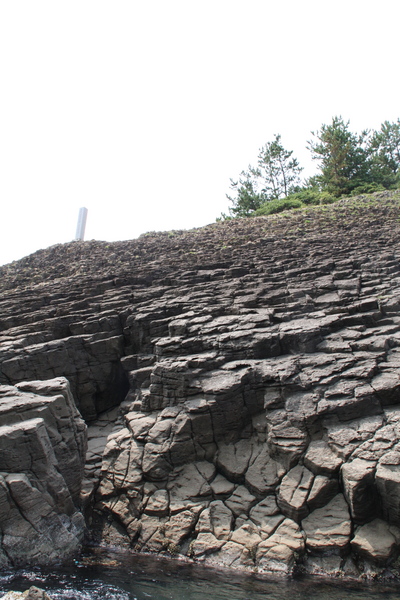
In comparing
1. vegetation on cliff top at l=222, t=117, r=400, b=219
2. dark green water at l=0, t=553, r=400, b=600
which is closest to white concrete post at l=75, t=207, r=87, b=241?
vegetation on cliff top at l=222, t=117, r=400, b=219

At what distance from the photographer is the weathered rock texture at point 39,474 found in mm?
8734

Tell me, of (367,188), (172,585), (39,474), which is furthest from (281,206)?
(172,585)

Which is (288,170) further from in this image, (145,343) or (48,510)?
(48,510)

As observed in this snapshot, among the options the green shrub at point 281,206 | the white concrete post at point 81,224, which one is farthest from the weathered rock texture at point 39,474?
the white concrete post at point 81,224

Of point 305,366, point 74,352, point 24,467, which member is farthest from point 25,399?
point 305,366

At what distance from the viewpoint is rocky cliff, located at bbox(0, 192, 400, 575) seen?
8703mm

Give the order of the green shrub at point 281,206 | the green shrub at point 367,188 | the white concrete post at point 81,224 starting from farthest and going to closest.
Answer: the white concrete post at point 81,224 < the green shrub at point 281,206 < the green shrub at point 367,188

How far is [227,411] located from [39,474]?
4880 mm

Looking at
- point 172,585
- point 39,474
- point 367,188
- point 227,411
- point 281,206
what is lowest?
point 172,585

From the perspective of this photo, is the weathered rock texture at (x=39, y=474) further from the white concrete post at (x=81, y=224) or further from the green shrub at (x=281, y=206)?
the white concrete post at (x=81, y=224)

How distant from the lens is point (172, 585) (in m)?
7.91

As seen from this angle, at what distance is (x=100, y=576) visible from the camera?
8367 mm

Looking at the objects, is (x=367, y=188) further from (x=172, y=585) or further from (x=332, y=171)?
(x=172, y=585)

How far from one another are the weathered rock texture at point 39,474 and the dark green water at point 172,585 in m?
0.59
